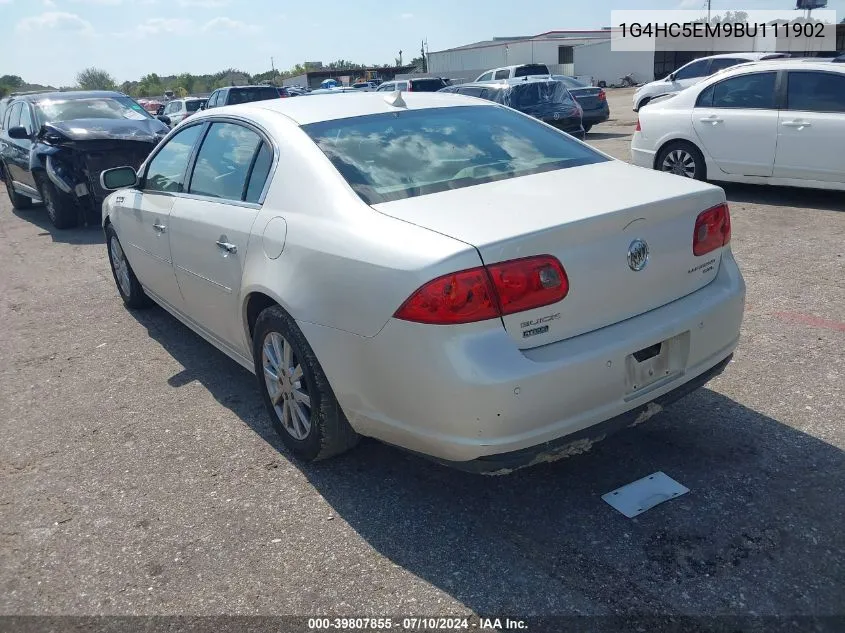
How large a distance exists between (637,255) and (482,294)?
2.38 ft

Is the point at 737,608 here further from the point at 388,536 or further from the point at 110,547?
the point at 110,547

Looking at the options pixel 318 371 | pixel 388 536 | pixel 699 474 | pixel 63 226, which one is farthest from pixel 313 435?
pixel 63 226

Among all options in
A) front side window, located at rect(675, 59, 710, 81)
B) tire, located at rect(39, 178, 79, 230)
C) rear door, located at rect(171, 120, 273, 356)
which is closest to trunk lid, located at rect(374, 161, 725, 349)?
rear door, located at rect(171, 120, 273, 356)

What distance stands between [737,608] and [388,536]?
1.29m

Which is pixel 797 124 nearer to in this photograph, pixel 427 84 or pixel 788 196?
pixel 788 196

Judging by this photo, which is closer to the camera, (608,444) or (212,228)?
(608,444)

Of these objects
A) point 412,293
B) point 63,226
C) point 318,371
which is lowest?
point 63,226

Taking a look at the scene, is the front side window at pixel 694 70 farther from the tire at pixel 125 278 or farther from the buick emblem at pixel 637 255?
the buick emblem at pixel 637 255

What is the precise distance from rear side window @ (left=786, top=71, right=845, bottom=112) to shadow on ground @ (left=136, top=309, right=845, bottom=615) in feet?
17.5

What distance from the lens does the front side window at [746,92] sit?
8.21 meters

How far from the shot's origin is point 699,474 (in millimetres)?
3219

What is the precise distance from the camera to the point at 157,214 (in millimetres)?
A: 4625

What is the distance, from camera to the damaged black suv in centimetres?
973

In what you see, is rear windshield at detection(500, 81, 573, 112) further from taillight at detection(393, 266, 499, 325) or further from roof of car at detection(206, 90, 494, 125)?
taillight at detection(393, 266, 499, 325)
